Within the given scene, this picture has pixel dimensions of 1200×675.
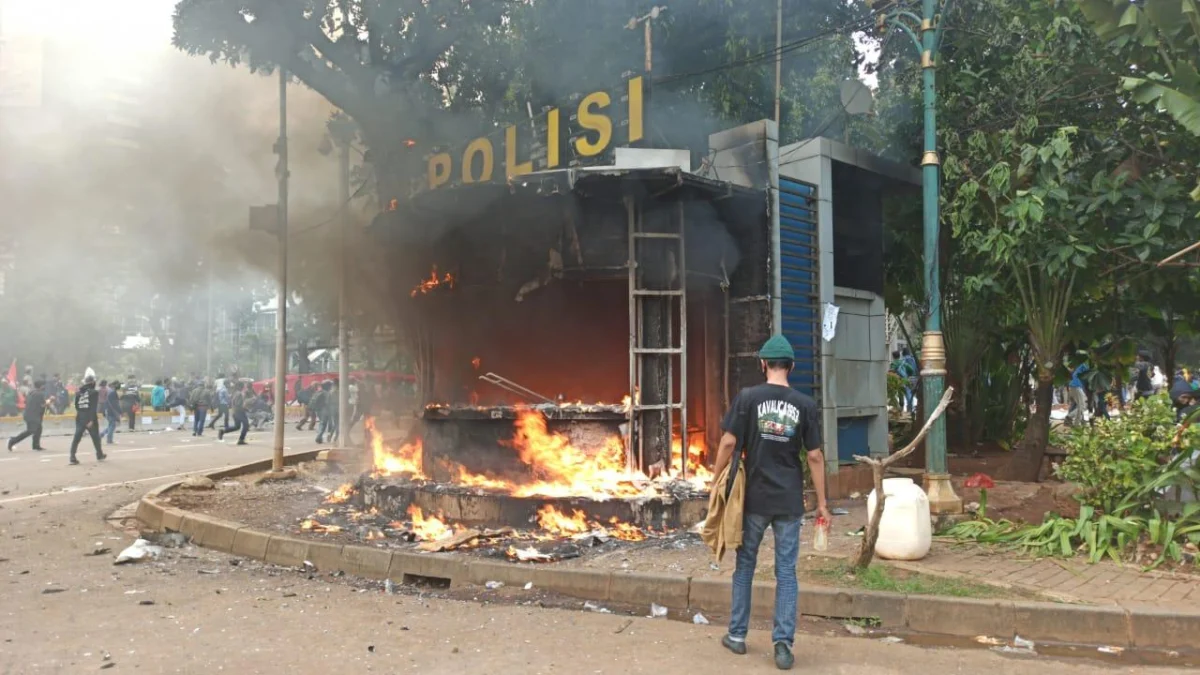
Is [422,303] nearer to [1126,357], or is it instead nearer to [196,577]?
[196,577]

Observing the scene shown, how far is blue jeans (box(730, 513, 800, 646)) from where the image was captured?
448 cm

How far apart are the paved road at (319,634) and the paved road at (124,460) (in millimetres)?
6257

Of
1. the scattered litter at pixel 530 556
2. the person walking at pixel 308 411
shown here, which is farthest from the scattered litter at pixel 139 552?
the person walking at pixel 308 411

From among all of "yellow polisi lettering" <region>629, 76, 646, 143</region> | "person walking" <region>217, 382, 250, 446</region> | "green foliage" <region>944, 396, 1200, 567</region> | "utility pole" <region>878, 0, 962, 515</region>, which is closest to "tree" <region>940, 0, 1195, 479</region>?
"utility pole" <region>878, 0, 962, 515</region>

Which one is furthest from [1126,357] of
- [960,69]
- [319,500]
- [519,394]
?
[319,500]

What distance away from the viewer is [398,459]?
35.8 ft

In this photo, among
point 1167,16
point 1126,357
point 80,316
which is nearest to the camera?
point 1167,16

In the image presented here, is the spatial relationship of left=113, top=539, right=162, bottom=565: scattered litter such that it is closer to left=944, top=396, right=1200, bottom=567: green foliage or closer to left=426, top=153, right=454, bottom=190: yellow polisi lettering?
left=426, top=153, right=454, bottom=190: yellow polisi lettering

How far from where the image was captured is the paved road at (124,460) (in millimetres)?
13172

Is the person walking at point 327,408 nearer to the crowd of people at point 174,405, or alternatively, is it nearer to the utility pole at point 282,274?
the crowd of people at point 174,405

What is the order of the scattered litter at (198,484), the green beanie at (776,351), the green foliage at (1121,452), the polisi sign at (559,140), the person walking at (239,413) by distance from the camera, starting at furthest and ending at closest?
the person walking at (239,413) < the scattered litter at (198,484) < the polisi sign at (559,140) < the green foliage at (1121,452) < the green beanie at (776,351)

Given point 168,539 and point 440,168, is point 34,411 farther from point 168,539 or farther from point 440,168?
point 168,539

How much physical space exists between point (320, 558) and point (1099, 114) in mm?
10028

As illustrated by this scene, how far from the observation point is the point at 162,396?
33.5 metres
